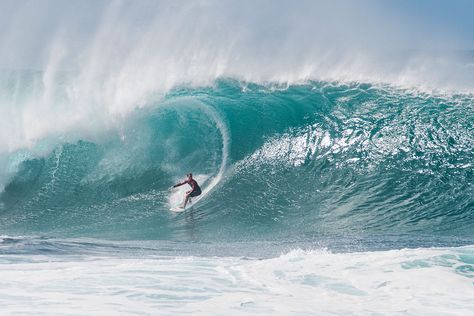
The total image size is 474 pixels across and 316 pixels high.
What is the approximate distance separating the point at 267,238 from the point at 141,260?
2.86 meters

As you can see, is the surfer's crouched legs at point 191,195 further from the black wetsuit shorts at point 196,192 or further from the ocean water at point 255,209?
the ocean water at point 255,209

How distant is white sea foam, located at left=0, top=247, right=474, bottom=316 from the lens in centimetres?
700

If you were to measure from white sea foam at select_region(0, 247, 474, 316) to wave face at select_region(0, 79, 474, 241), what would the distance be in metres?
2.84

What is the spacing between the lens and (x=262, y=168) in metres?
15.3

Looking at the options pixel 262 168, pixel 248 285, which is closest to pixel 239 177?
pixel 262 168

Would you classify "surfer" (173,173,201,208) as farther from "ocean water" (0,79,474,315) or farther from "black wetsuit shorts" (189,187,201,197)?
"ocean water" (0,79,474,315)

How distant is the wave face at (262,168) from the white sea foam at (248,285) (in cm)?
284

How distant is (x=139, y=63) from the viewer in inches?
780

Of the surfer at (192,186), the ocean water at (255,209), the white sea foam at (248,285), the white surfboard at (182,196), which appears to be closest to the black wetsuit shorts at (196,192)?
the surfer at (192,186)

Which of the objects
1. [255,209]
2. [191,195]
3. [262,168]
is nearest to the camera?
[255,209]

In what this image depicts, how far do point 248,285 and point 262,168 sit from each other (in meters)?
7.42

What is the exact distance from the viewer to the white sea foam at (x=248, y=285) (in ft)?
23.0

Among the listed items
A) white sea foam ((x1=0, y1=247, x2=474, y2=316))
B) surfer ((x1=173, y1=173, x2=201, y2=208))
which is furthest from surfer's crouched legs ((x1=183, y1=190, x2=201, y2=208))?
white sea foam ((x1=0, y1=247, x2=474, y2=316))

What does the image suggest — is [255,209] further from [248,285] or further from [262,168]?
[248,285]
